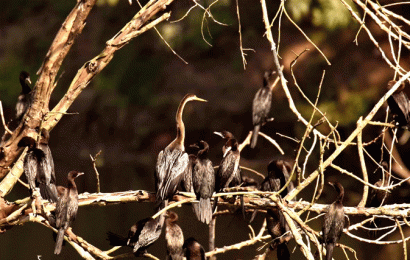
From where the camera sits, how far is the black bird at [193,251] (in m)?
5.29

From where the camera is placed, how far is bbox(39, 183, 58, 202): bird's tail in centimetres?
477

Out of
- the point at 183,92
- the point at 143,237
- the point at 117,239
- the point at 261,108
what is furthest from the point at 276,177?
the point at 183,92

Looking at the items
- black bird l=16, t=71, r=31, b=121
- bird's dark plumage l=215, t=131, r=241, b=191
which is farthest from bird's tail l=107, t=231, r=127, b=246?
black bird l=16, t=71, r=31, b=121

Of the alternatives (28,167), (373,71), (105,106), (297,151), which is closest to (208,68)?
(105,106)

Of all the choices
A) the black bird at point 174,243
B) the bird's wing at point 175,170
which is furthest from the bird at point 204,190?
the black bird at point 174,243

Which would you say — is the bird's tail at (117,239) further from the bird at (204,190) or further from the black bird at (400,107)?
the black bird at (400,107)

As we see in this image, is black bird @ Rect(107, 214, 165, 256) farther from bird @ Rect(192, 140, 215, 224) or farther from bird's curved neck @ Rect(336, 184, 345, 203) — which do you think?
bird's curved neck @ Rect(336, 184, 345, 203)

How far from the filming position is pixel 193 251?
213 inches

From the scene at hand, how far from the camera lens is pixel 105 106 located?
14742 millimetres

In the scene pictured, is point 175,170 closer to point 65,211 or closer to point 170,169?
point 170,169

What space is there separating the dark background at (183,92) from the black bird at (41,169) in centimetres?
521

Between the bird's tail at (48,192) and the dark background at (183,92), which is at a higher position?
the dark background at (183,92)

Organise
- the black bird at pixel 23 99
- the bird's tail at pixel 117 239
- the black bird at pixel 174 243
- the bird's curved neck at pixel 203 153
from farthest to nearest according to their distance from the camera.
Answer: the black bird at pixel 23 99
the black bird at pixel 174 243
the bird's curved neck at pixel 203 153
the bird's tail at pixel 117 239

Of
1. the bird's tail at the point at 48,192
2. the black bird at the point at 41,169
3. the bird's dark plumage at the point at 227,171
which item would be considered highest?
the black bird at the point at 41,169
